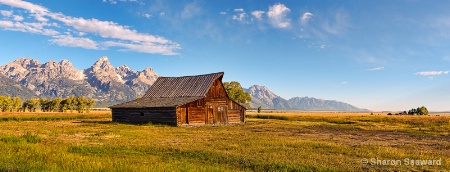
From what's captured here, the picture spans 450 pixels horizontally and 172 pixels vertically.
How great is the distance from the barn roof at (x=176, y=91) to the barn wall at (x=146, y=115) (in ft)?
2.48

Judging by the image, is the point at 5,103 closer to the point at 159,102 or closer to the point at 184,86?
the point at 184,86

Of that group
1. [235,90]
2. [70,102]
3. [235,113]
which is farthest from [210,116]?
[70,102]

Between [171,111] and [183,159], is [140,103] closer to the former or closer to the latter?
[171,111]

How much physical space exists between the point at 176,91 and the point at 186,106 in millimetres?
7859

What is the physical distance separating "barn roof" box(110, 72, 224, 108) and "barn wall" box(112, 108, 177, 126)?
0.76 meters

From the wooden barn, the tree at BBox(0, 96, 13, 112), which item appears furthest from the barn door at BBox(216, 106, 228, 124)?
the tree at BBox(0, 96, 13, 112)

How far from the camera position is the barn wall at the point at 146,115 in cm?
4229

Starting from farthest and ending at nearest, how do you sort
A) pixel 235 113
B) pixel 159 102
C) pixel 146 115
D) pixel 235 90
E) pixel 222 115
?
pixel 235 90 < pixel 235 113 < pixel 222 115 < pixel 159 102 < pixel 146 115

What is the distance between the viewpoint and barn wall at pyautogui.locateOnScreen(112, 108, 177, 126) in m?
42.3

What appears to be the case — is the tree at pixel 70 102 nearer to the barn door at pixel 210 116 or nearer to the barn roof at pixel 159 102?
the barn roof at pixel 159 102

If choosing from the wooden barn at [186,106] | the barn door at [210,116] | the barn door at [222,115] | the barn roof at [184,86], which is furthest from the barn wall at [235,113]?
the barn roof at [184,86]

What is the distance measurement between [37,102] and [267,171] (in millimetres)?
159661

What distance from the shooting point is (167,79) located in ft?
180

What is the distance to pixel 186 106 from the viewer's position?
42938 millimetres
